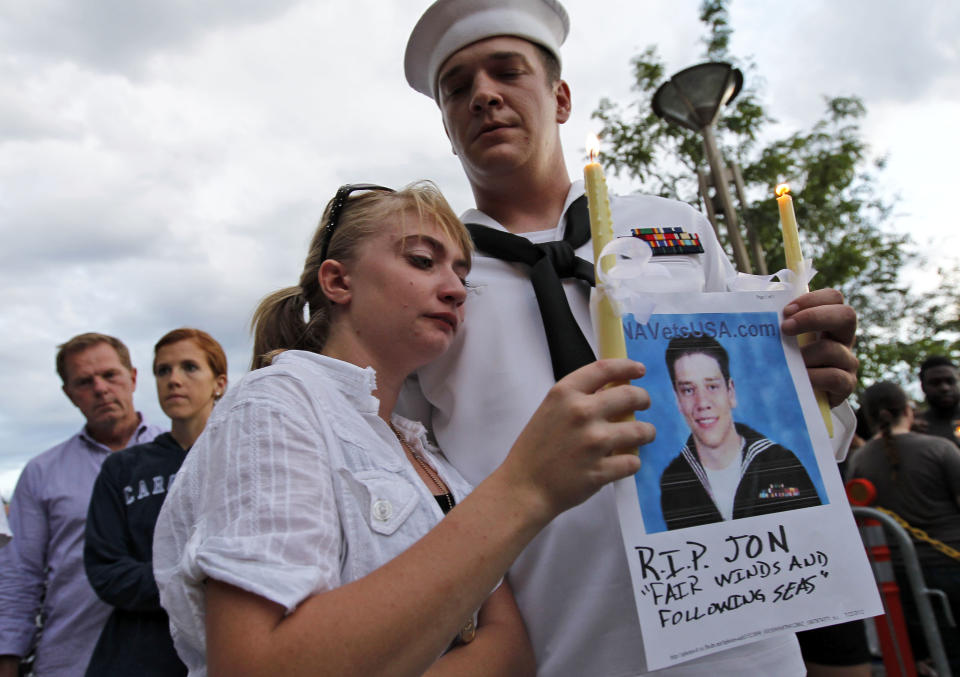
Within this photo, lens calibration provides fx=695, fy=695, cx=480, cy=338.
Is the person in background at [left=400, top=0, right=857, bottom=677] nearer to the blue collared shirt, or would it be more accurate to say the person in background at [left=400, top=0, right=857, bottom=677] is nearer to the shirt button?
the shirt button

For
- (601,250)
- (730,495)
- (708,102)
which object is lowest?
(730,495)

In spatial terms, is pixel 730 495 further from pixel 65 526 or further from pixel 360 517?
pixel 65 526

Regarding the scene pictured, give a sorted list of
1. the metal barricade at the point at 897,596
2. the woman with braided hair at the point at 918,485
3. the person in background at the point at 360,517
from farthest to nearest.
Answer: the woman with braided hair at the point at 918,485, the metal barricade at the point at 897,596, the person in background at the point at 360,517

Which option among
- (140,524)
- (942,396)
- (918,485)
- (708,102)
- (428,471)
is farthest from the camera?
(708,102)

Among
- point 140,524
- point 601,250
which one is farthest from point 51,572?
point 601,250

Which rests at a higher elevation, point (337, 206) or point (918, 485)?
point (337, 206)

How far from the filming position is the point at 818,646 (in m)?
4.30

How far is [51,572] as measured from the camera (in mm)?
3277

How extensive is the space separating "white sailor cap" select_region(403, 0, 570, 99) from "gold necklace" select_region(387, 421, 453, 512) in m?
1.10

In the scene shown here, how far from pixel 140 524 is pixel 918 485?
15.5 feet

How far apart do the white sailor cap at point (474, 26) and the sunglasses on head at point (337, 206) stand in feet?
1.56

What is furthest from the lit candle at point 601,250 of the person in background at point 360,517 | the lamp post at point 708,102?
the lamp post at point 708,102

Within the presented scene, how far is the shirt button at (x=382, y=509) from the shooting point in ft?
3.96

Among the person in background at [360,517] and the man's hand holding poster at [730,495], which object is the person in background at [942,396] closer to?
the man's hand holding poster at [730,495]
